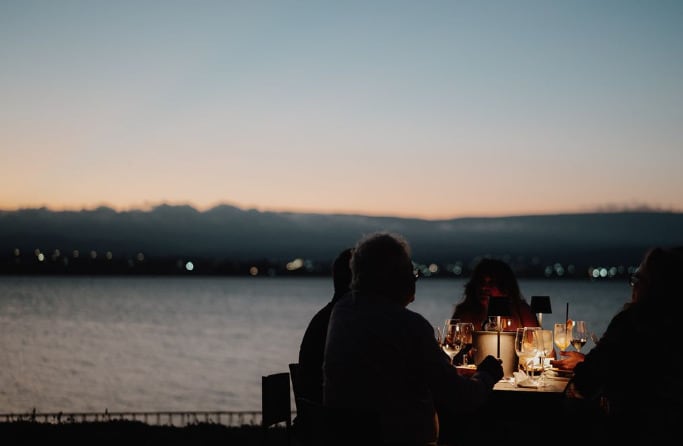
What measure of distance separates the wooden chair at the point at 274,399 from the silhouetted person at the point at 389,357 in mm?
1274

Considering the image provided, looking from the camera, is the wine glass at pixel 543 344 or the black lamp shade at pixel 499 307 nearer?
the wine glass at pixel 543 344

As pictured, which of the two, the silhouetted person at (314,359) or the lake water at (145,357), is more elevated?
the silhouetted person at (314,359)

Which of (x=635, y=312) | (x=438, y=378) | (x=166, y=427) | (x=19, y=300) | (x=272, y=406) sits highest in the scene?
(x=635, y=312)

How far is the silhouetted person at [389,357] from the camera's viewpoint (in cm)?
363

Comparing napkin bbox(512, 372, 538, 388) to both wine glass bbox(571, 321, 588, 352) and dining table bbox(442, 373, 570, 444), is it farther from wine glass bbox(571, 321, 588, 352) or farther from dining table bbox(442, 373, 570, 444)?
wine glass bbox(571, 321, 588, 352)

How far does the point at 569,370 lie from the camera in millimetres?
5602

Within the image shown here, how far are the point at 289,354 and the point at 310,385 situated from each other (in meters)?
45.4

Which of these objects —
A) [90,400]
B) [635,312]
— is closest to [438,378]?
[635,312]

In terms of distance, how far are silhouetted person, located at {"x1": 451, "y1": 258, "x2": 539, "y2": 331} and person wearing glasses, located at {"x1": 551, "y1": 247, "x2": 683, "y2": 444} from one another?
3003 mm

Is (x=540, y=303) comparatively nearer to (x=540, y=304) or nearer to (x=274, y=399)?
(x=540, y=304)

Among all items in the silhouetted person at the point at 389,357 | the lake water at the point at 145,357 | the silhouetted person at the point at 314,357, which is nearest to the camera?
the silhouetted person at the point at 389,357

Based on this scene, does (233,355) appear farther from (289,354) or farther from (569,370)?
(569,370)

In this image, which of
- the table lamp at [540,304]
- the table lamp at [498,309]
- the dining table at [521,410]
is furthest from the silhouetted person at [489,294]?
the dining table at [521,410]

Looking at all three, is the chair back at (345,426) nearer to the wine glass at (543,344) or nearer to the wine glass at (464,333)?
the wine glass at (464,333)
